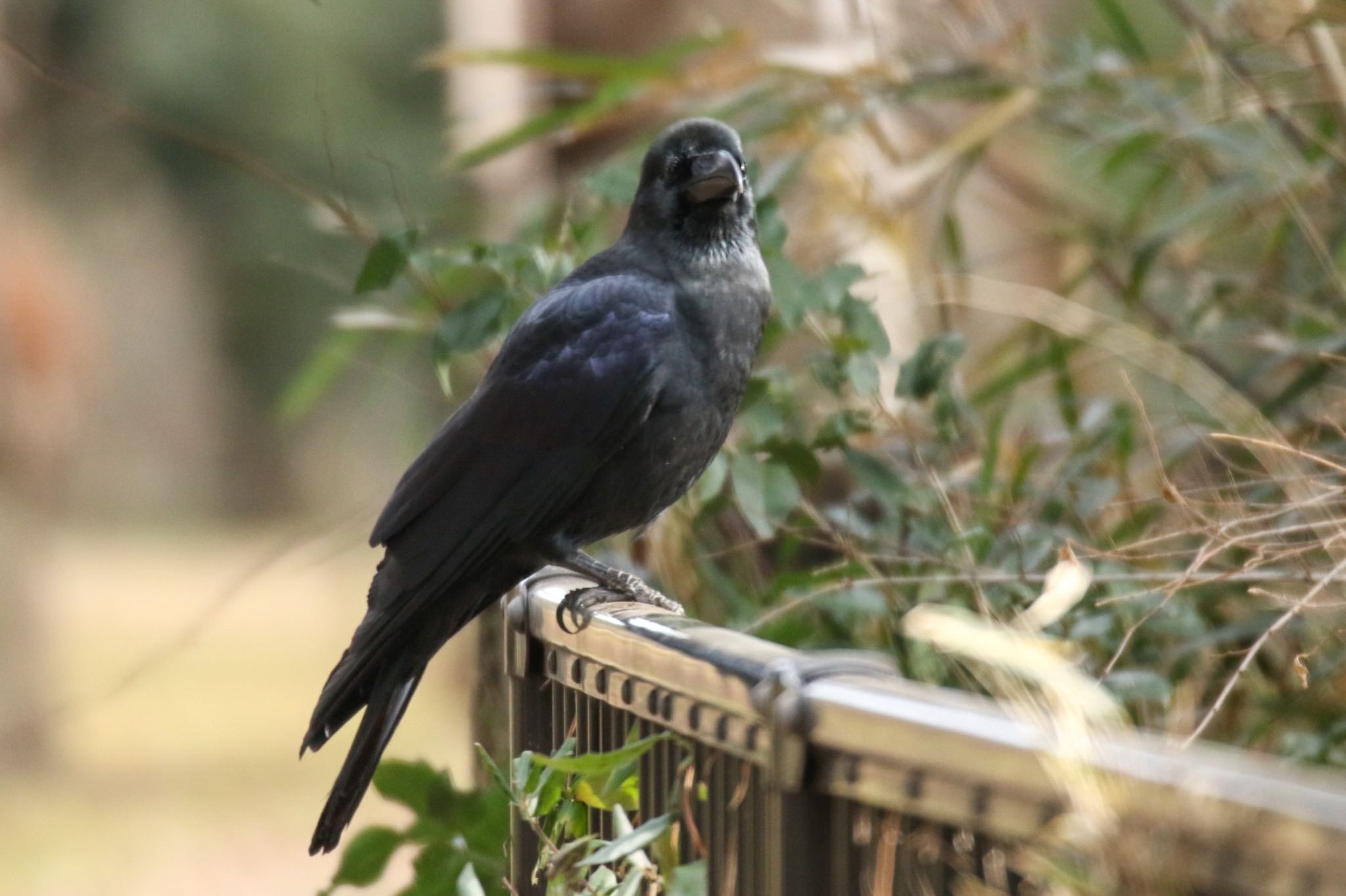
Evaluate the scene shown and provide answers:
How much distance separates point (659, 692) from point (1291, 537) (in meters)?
1.65

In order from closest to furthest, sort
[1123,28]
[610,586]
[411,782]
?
[411,782], [610,586], [1123,28]

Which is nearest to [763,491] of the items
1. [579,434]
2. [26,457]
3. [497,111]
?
[579,434]

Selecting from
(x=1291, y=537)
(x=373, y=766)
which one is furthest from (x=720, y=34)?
(x=373, y=766)

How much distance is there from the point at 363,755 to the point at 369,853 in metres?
0.22

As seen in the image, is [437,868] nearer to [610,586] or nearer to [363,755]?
[363,755]

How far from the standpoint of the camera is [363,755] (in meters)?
1.94

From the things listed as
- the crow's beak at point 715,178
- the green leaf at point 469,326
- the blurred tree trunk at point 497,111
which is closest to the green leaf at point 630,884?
the crow's beak at point 715,178

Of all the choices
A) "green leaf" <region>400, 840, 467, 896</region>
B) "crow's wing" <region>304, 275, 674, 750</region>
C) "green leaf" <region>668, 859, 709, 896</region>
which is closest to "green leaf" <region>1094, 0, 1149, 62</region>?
"crow's wing" <region>304, 275, 674, 750</region>

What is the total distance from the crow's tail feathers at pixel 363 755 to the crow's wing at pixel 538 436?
0.55ft

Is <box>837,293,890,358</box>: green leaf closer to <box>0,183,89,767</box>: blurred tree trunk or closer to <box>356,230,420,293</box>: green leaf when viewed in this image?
<box>356,230,420,293</box>: green leaf

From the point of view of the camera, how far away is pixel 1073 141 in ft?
13.0

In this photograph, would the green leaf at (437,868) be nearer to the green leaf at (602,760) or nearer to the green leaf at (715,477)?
the green leaf at (602,760)

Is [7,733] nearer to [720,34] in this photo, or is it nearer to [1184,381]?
[720,34]

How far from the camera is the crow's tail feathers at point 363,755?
181 centimetres
